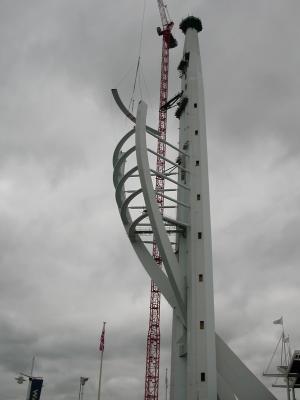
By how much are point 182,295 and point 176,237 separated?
6918mm

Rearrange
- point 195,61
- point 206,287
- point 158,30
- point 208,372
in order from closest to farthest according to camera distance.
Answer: point 208,372, point 206,287, point 195,61, point 158,30

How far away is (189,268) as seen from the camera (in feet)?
130

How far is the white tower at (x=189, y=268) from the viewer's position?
1439 inches

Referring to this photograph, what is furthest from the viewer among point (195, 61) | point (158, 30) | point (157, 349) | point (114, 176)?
point (158, 30)

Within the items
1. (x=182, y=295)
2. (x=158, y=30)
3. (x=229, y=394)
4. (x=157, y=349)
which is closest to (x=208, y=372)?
(x=229, y=394)

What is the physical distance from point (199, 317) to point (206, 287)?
2328 mm

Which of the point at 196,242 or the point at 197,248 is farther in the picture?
the point at 196,242

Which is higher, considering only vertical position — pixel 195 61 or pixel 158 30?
pixel 158 30

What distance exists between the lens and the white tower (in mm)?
36562

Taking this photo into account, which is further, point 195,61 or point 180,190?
point 195,61

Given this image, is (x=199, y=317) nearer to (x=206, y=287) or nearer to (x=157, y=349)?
(x=206, y=287)

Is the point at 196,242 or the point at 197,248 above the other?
the point at 196,242

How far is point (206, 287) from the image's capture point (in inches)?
1501

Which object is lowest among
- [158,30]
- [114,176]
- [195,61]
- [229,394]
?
[229,394]
